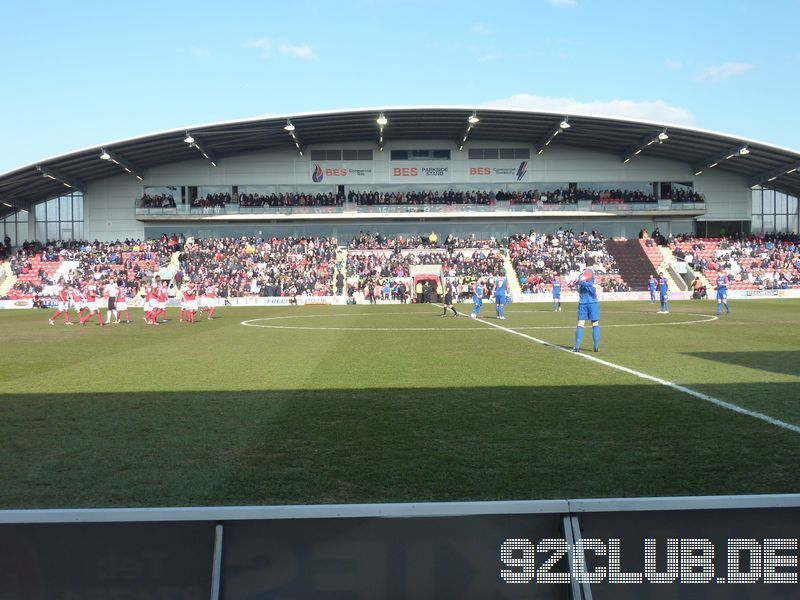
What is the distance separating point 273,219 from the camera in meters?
63.8

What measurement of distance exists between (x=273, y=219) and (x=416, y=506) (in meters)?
61.8

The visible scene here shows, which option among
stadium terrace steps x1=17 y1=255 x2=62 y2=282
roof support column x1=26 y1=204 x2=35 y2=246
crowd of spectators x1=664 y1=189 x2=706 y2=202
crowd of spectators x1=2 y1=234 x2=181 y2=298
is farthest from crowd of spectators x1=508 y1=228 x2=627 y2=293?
roof support column x1=26 y1=204 x2=35 y2=246

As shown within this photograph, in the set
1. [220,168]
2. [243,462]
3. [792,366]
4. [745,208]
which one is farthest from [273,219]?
[243,462]

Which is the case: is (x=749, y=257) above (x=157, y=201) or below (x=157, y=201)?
below

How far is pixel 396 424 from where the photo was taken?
8.45 m

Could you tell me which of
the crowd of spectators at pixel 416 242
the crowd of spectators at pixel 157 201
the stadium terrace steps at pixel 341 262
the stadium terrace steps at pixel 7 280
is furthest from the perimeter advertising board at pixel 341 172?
the stadium terrace steps at pixel 7 280

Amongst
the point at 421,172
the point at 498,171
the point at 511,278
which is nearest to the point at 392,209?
the point at 421,172

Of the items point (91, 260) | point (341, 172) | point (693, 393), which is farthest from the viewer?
point (341, 172)

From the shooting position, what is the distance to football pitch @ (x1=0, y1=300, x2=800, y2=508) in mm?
5879

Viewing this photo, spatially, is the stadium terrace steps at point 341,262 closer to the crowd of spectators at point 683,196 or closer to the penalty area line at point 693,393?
the crowd of spectators at point 683,196

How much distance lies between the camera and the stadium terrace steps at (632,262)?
184 feet

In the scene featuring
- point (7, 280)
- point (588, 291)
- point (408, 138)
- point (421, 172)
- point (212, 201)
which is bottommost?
point (588, 291)

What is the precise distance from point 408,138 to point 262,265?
1788 cm

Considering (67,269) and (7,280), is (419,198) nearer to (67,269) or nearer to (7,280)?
(67,269)
